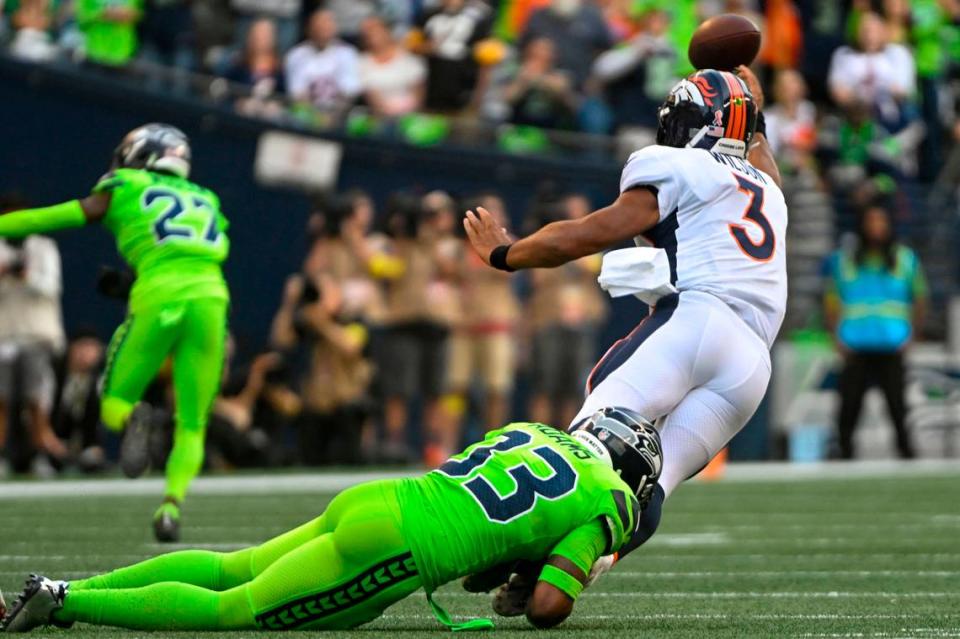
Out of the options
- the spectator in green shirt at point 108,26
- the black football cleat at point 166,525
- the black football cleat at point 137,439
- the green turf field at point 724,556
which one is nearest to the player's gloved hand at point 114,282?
the black football cleat at point 137,439

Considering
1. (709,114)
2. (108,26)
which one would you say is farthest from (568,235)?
(108,26)

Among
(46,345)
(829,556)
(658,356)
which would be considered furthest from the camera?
(46,345)

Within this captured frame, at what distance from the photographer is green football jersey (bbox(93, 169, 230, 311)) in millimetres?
8828

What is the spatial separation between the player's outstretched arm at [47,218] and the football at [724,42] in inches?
114

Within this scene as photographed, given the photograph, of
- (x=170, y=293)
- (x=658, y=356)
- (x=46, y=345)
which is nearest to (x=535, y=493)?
(x=658, y=356)

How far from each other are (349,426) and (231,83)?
2.75 metres

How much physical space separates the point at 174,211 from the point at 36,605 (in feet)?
13.8

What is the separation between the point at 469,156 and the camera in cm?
1563

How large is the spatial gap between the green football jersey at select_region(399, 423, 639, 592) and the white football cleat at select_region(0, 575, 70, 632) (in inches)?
34.1

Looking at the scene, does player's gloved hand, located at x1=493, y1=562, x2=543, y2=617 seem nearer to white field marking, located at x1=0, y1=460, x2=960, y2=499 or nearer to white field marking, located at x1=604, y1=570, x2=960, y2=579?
white field marking, located at x1=604, y1=570, x2=960, y2=579

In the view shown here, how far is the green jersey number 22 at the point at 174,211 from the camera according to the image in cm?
886

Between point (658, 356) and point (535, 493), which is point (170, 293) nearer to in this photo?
point (658, 356)

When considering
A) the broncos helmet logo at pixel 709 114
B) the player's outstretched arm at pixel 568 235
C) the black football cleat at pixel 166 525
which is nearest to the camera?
the player's outstretched arm at pixel 568 235

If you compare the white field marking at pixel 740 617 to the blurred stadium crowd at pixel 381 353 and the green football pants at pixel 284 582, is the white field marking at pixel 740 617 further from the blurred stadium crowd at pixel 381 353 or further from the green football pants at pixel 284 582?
the blurred stadium crowd at pixel 381 353
